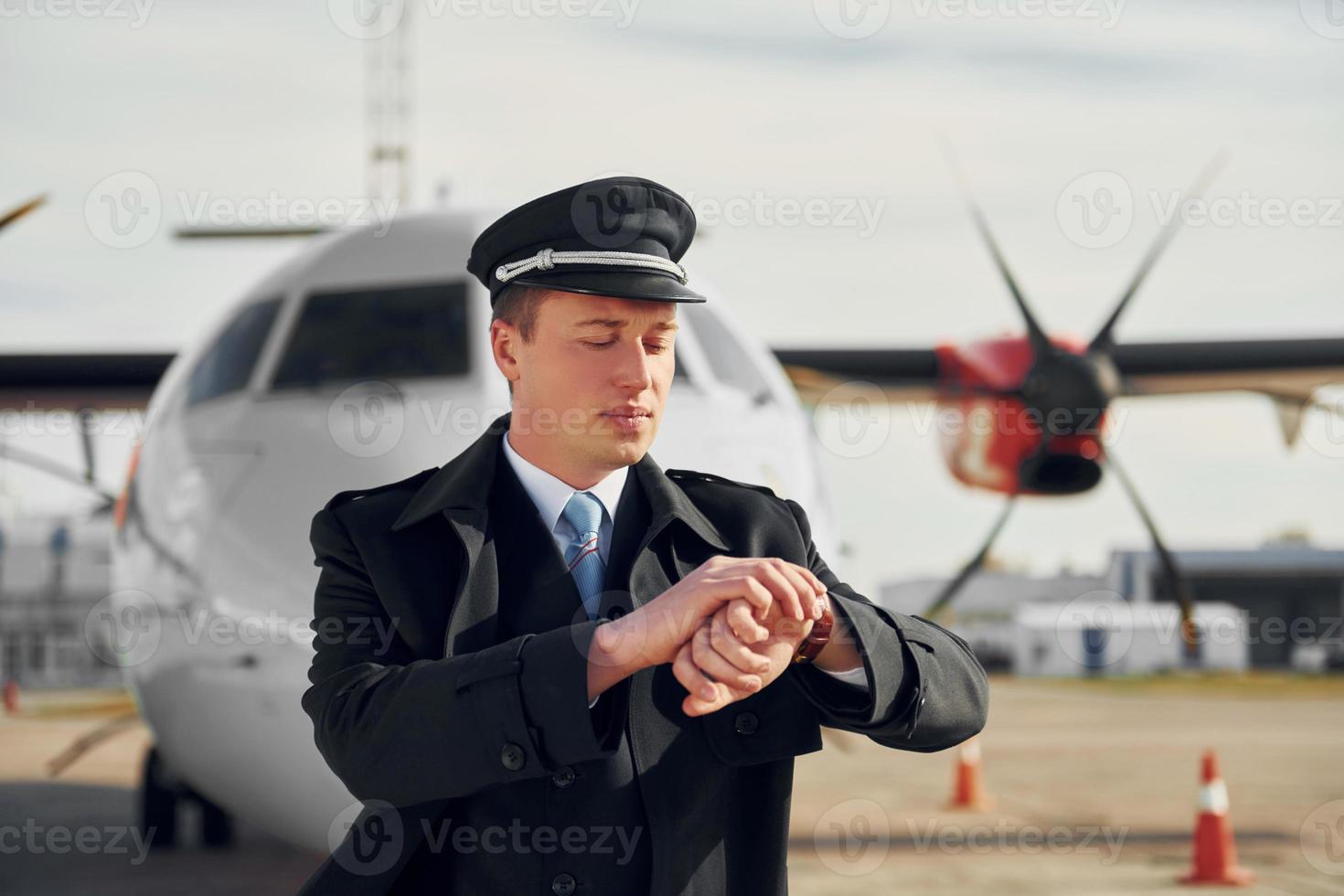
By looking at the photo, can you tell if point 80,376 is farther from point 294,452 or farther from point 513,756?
point 513,756

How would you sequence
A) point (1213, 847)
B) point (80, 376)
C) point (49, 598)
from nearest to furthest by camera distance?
point (1213, 847) → point (80, 376) → point (49, 598)

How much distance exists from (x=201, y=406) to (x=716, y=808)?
3826 mm

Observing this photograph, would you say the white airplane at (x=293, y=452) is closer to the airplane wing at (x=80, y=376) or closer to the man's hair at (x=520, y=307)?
the man's hair at (x=520, y=307)

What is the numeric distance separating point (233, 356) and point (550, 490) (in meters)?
3.69

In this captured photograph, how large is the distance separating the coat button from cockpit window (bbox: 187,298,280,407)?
3714 millimetres

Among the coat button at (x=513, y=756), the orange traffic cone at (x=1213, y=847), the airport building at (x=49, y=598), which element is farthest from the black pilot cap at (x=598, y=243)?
the airport building at (x=49, y=598)

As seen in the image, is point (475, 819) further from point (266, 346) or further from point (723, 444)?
point (266, 346)

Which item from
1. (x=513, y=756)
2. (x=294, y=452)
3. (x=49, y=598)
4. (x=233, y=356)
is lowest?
(x=513, y=756)

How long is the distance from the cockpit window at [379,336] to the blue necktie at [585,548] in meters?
2.84

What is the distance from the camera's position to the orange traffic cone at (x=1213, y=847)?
6.70 m

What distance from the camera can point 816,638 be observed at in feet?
5.47

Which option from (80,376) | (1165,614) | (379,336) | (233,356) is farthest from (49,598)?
(379,336)

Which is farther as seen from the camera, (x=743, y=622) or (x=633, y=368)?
(x=633, y=368)

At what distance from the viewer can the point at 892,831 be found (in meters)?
Answer: 8.75
